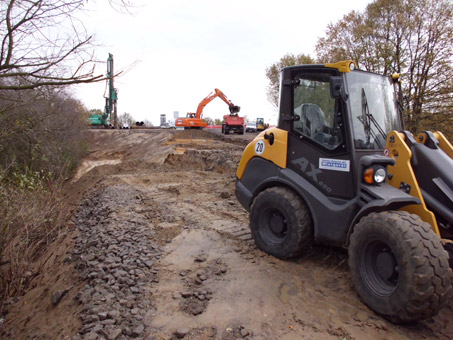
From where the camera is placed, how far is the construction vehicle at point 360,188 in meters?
2.89

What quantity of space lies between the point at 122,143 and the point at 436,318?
26314 mm

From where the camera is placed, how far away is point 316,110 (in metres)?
4.18

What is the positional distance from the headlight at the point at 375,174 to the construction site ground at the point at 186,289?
4.03ft

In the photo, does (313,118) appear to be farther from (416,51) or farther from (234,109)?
(234,109)

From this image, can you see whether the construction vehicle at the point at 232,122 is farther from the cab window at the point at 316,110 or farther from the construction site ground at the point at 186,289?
the cab window at the point at 316,110

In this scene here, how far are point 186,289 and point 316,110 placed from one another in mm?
2689

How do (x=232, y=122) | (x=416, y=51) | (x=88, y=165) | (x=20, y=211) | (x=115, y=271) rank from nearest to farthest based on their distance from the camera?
(x=115, y=271) < (x=20, y=211) < (x=416, y=51) < (x=88, y=165) < (x=232, y=122)

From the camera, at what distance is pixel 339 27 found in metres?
15.7

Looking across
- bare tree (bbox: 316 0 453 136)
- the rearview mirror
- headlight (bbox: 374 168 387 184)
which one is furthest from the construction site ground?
bare tree (bbox: 316 0 453 136)

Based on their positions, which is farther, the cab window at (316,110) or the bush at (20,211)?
the bush at (20,211)

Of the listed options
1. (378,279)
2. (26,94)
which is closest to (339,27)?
(26,94)

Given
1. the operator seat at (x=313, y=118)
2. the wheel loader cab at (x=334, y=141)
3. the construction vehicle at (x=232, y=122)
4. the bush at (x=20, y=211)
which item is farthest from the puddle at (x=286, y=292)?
the construction vehicle at (x=232, y=122)

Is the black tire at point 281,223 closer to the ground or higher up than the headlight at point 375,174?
closer to the ground

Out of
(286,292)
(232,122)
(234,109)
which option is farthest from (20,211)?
(234,109)
